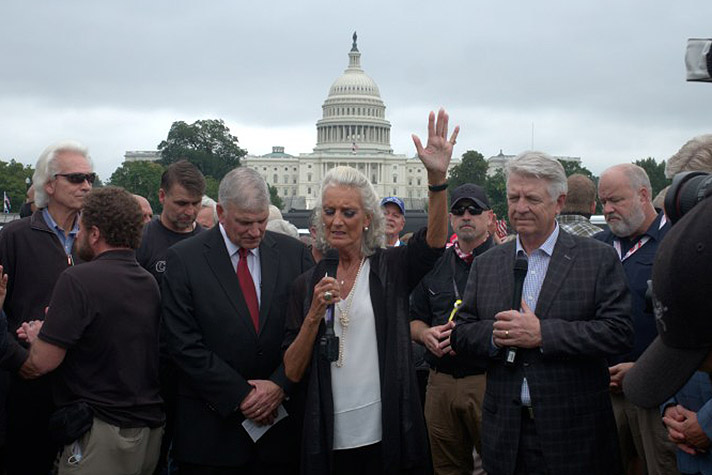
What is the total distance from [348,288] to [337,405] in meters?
0.57

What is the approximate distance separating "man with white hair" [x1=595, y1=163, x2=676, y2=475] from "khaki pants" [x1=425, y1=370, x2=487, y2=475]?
2.89 ft

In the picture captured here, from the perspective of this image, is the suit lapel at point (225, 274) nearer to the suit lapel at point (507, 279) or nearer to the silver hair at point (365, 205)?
the silver hair at point (365, 205)

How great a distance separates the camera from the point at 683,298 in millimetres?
1563

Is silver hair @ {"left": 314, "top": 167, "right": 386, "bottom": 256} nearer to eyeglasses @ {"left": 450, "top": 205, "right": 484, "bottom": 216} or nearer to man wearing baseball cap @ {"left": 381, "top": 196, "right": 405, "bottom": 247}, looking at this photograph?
eyeglasses @ {"left": 450, "top": 205, "right": 484, "bottom": 216}

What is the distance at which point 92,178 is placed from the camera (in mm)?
5254

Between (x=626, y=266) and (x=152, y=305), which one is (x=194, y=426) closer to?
(x=152, y=305)

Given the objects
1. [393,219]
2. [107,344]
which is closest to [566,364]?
[107,344]

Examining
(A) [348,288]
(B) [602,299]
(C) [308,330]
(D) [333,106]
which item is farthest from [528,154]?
(D) [333,106]

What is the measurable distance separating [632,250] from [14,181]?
79.2 meters

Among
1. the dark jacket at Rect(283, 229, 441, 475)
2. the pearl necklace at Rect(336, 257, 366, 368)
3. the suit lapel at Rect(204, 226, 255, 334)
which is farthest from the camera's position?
the suit lapel at Rect(204, 226, 255, 334)

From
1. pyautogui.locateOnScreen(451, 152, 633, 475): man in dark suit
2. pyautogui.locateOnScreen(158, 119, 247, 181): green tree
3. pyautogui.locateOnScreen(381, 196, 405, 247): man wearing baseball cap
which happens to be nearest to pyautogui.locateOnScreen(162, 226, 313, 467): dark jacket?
pyautogui.locateOnScreen(451, 152, 633, 475): man in dark suit

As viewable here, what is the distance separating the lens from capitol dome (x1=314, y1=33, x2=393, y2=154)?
407ft

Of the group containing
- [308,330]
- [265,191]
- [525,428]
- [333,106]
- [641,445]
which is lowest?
[641,445]

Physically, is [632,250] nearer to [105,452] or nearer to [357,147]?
[105,452]
